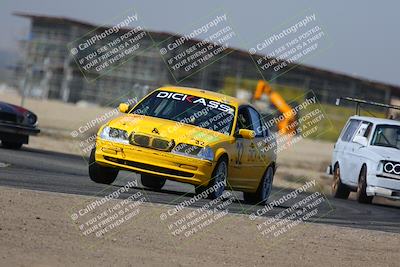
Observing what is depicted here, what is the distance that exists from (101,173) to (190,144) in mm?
1532

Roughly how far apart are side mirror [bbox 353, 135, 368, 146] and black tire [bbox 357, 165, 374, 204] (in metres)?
0.60

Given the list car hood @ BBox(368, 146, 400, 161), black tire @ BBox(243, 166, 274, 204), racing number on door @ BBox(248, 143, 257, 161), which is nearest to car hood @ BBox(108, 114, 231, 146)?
racing number on door @ BBox(248, 143, 257, 161)

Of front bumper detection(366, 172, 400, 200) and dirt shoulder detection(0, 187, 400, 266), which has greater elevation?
dirt shoulder detection(0, 187, 400, 266)

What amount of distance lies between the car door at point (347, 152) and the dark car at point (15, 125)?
6132 millimetres

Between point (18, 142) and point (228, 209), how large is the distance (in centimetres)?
802

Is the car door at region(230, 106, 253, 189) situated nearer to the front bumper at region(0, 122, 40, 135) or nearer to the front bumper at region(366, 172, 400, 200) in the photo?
the front bumper at region(366, 172, 400, 200)

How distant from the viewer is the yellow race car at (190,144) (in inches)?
547

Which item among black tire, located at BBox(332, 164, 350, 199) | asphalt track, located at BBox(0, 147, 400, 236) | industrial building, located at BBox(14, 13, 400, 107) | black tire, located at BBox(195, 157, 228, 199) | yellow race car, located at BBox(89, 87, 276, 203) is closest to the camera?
asphalt track, located at BBox(0, 147, 400, 236)

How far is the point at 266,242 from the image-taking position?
11.0 m

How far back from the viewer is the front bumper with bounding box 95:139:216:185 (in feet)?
45.5

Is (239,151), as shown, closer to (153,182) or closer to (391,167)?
(153,182)

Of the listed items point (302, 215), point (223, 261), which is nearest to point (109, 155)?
point (302, 215)

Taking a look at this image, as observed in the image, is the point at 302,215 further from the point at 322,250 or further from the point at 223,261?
the point at 223,261

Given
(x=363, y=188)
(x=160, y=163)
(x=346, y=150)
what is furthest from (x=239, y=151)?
(x=346, y=150)
